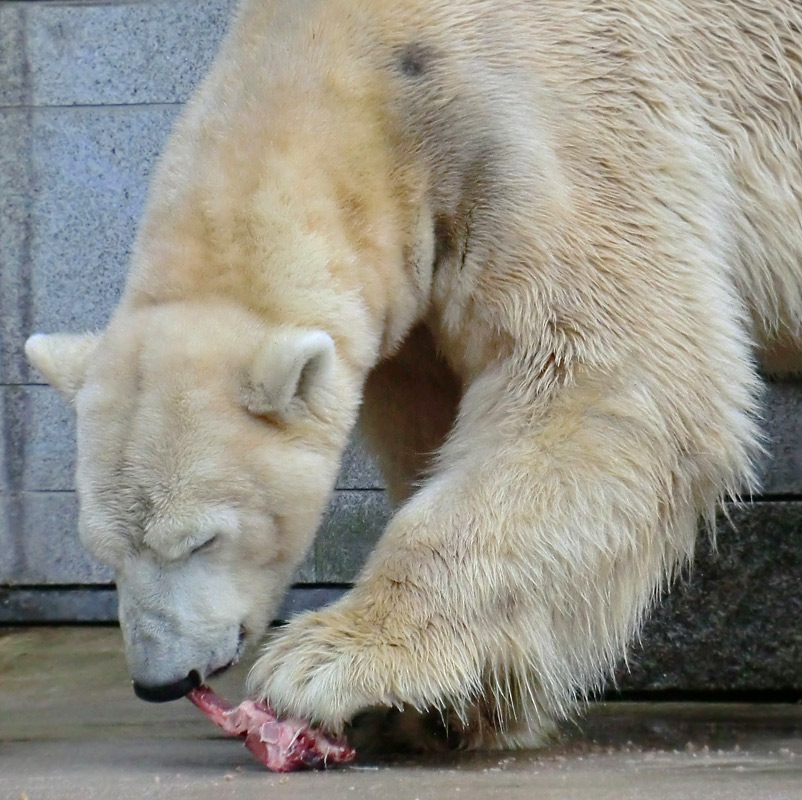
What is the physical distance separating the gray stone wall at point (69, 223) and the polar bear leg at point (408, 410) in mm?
990

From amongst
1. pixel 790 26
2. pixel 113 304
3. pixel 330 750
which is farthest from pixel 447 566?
pixel 113 304

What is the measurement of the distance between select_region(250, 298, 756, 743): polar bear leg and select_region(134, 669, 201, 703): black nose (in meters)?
0.12

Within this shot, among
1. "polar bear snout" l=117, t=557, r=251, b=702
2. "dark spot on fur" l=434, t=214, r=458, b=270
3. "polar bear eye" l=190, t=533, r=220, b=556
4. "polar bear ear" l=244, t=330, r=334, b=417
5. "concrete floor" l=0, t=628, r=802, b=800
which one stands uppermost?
"dark spot on fur" l=434, t=214, r=458, b=270

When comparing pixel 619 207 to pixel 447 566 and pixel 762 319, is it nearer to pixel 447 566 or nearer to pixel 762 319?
pixel 762 319

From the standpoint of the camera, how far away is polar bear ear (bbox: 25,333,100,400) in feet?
8.04

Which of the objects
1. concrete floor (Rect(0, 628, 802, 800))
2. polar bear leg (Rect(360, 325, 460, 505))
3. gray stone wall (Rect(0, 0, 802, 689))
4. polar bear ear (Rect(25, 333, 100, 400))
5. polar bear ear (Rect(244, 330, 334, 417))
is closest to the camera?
concrete floor (Rect(0, 628, 802, 800))

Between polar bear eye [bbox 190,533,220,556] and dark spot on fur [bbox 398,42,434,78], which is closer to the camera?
polar bear eye [bbox 190,533,220,556]

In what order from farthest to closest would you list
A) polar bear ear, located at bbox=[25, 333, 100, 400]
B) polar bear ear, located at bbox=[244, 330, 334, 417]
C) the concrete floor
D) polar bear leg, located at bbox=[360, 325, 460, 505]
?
1. polar bear leg, located at bbox=[360, 325, 460, 505]
2. polar bear ear, located at bbox=[25, 333, 100, 400]
3. polar bear ear, located at bbox=[244, 330, 334, 417]
4. the concrete floor

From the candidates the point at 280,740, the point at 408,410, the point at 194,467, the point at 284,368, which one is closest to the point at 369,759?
the point at 280,740

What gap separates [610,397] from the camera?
7.75ft

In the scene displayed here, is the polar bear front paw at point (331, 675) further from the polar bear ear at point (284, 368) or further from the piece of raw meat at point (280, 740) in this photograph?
the polar bear ear at point (284, 368)

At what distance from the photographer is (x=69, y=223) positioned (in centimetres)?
420

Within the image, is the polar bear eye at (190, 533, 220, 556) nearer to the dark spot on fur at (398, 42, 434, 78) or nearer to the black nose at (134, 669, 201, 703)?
the black nose at (134, 669, 201, 703)

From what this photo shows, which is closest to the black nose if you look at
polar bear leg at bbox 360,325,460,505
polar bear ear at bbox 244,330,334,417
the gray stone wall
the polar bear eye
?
the polar bear eye
